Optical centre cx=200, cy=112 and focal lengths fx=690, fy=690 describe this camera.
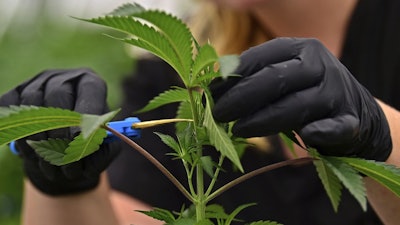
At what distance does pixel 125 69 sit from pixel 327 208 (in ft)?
5.57

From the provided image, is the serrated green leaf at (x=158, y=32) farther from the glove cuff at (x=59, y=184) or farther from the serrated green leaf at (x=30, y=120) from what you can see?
the glove cuff at (x=59, y=184)

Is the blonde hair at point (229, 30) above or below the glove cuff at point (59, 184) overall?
above

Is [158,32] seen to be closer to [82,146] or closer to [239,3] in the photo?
[82,146]

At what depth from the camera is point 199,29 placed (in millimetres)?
1831

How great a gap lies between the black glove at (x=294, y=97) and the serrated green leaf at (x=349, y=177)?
0.05 meters

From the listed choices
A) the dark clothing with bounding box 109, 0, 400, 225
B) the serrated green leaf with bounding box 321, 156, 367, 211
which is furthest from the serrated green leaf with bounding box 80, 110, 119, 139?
the dark clothing with bounding box 109, 0, 400, 225

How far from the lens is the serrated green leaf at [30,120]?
605 millimetres

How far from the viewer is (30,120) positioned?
0.62m

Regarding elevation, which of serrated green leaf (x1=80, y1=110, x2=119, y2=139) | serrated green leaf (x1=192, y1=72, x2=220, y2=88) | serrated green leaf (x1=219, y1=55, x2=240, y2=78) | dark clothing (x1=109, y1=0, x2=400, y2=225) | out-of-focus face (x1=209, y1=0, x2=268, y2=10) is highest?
A: out-of-focus face (x1=209, y1=0, x2=268, y2=10)

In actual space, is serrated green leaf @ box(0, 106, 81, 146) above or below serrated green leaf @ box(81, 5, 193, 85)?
below

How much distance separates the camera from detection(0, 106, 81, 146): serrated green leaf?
1.99 feet

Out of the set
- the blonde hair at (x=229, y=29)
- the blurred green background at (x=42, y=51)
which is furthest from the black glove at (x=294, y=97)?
the blurred green background at (x=42, y=51)

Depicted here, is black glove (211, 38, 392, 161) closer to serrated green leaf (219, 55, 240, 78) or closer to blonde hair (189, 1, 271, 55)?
serrated green leaf (219, 55, 240, 78)

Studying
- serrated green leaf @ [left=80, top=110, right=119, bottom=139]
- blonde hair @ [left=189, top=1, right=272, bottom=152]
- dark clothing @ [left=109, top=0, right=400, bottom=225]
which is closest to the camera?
serrated green leaf @ [left=80, top=110, right=119, bottom=139]
